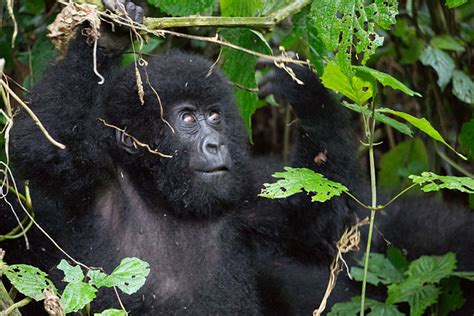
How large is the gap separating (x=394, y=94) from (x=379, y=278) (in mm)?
2587

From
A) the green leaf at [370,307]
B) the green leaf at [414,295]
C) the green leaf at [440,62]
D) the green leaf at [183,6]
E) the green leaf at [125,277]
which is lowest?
the green leaf at [370,307]

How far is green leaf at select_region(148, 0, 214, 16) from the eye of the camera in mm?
3742

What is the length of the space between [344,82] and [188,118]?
0.89m

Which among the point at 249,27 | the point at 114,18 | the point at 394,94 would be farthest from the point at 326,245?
the point at 394,94

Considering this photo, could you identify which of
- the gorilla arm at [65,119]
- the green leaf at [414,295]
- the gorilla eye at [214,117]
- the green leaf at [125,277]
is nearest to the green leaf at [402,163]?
the green leaf at [414,295]

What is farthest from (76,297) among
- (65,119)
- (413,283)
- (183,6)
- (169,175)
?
(413,283)

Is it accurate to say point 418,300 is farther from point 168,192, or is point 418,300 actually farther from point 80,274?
point 80,274

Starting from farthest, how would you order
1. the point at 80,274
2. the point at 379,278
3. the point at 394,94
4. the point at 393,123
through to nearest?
the point at 394,94 < the point at 379,278 < the point at 393,123 < the point at 80,274

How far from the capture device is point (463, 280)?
4402 mm

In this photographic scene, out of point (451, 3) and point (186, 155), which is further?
point (186, 155)

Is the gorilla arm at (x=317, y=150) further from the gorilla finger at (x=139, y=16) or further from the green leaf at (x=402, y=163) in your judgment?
the green leaf at (x=402, y=163)

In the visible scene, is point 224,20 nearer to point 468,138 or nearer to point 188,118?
point 188,118

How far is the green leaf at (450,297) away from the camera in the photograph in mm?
4148

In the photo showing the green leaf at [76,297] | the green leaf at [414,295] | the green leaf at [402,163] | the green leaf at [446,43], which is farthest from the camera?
the green leaf at [402,163]
